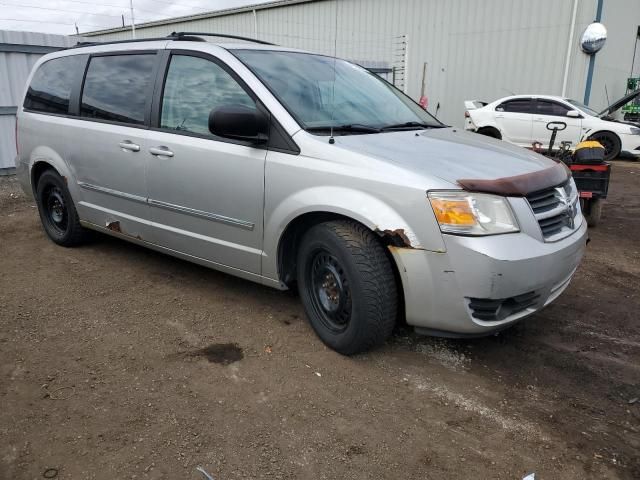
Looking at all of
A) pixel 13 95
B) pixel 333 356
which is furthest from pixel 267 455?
pixel 13 95

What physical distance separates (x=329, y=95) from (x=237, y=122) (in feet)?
2.63

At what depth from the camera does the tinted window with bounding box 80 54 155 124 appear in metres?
3.87

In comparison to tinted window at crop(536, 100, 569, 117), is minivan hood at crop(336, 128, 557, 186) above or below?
below

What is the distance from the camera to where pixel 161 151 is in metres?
3.62

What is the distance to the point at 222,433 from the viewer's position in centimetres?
239

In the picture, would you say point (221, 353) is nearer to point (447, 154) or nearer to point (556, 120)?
point (447, 154)

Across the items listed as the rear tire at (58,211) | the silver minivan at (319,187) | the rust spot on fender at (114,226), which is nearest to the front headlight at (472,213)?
the silver minivan at (319,187)

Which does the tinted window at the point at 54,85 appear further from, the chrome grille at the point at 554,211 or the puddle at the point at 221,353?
the chrome grille at the point at 554,211

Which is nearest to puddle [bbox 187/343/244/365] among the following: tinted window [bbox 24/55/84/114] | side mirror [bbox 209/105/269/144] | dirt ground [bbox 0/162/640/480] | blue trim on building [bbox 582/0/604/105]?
dirt ground [bbox 0/162/640/480]

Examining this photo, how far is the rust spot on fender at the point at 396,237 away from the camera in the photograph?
2633 mm

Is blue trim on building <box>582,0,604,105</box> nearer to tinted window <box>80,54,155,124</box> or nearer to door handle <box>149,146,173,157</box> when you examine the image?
tinted window <box>80,54,155,124</box>

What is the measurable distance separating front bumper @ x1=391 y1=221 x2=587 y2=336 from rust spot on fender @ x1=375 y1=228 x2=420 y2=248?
1.1 inches

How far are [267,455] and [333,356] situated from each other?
35.5 inches

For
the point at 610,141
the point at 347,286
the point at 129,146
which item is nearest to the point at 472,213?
the point at 347,286
